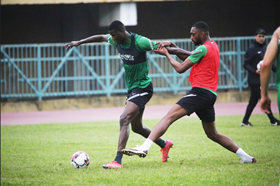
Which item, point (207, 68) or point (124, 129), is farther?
point (124, 129)

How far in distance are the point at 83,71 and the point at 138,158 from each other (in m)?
11.1

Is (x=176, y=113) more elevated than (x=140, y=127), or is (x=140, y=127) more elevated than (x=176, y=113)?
(x=176, y=113)

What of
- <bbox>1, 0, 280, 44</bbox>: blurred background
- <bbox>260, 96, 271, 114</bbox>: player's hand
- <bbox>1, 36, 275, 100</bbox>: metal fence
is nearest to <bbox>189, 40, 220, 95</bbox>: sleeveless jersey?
<bbox>260, 96, 271, 114</bbox>: player's hand

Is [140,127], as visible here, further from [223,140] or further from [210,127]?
[223,140]

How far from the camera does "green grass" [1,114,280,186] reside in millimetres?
6062

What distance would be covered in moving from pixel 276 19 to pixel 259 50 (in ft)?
42.2

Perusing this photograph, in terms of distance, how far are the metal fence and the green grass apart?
19.3 feet

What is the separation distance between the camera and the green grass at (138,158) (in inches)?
239

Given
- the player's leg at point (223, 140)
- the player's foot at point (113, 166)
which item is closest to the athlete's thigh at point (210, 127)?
the player's leg at point (223, 140)

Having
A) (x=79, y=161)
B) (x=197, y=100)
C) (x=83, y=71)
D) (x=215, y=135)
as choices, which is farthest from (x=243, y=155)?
(x=83, y=71)

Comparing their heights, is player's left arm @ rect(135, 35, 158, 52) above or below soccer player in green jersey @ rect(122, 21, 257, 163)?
above

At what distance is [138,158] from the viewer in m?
8.12

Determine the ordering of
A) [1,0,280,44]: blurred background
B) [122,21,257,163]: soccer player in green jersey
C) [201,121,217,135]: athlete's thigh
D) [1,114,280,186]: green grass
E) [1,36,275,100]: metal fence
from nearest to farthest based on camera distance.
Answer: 1. [1,114,280,186]: green grass
2. [122,21,257,163]: soccer player in green jersey
3. [201,121,217,135]: athlete's thigh
4. [1,36,275,100]: metal fence
5. [1,0,280,44]: blurred background

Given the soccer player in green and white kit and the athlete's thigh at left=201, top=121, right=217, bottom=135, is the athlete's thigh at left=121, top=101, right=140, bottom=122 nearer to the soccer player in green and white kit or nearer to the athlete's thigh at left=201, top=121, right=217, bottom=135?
the soccer player in green and white kit
